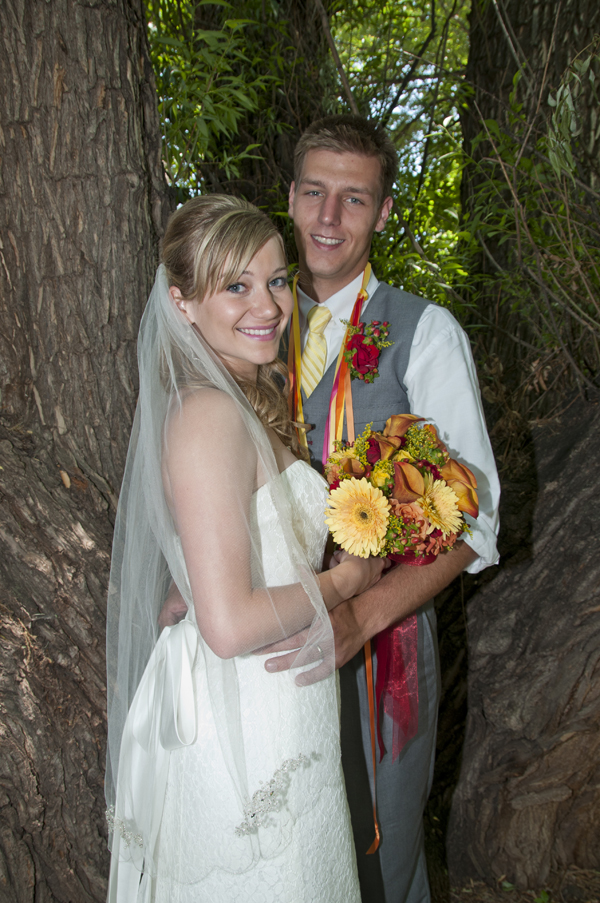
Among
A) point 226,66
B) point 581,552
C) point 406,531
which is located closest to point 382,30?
point 226,66

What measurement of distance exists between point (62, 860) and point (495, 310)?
3032mm

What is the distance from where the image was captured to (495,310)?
11.5ft

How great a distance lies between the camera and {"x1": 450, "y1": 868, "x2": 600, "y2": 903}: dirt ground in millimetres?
2775

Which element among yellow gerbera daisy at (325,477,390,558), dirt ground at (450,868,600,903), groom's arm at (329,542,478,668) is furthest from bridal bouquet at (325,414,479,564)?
dirt ground at (450,868,600,903)

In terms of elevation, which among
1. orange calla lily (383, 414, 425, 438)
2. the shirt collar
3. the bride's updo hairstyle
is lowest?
orange calla lily (383, 414, 425, 438)

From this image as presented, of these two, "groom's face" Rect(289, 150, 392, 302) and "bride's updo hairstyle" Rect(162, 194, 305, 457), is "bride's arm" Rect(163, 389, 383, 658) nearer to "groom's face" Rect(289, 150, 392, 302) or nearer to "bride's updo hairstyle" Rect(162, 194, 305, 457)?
"bride's updo hairstyle" Rect(162, 194, 305, 457)

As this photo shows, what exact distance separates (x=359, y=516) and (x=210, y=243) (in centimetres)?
81

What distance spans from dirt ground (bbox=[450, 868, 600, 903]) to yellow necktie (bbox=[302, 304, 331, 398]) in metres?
2.32

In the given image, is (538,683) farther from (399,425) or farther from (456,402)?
(399,425)

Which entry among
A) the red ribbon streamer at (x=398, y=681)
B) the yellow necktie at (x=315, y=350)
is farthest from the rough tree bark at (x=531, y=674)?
the yellow necktie at (x=315, y=350)

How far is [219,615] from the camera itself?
1.44m

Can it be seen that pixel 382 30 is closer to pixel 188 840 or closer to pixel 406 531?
pixel 406 531

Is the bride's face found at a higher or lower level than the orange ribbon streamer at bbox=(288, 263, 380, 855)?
higher

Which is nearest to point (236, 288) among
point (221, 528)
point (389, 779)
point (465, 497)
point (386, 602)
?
point (221, 528)
